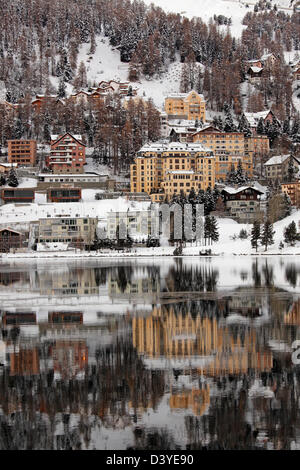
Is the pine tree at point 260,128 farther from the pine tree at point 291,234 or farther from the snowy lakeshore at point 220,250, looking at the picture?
the pine tree at point 291,234

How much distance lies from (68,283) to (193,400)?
83.9 ft

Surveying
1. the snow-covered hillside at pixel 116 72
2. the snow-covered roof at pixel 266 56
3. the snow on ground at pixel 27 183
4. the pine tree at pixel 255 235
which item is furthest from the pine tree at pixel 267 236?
the snow-covered roof at pixel 266 56

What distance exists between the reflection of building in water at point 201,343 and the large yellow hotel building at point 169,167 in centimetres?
7133

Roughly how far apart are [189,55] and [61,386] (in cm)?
13737

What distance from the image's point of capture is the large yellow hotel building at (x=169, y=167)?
95.0 meters

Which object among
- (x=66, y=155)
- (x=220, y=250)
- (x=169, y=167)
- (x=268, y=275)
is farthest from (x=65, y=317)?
(x=66, y=155)

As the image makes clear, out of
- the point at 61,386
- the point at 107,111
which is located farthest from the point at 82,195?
the point at 61,386

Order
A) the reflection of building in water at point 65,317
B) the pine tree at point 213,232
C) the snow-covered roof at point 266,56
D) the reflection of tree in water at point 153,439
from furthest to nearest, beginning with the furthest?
1. the snow-covered roof at point 266,56
2. the pine tree at point 213,232
3. the reflection of building in water at point 65,317
4. the reflection of tree in water at point 153,439

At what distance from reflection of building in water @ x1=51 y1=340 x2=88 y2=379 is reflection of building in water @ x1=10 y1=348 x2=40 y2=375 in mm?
471

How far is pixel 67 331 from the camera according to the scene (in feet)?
72.3

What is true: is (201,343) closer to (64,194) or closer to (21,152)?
(64,194)

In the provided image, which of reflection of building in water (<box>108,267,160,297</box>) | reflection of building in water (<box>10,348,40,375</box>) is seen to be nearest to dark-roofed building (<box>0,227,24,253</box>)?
reflection of building in water (<box>108,267,160,297</box>)

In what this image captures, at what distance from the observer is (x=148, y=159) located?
9675 centimetres

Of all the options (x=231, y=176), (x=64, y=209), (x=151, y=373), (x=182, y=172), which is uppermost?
(x=151, y=373)
